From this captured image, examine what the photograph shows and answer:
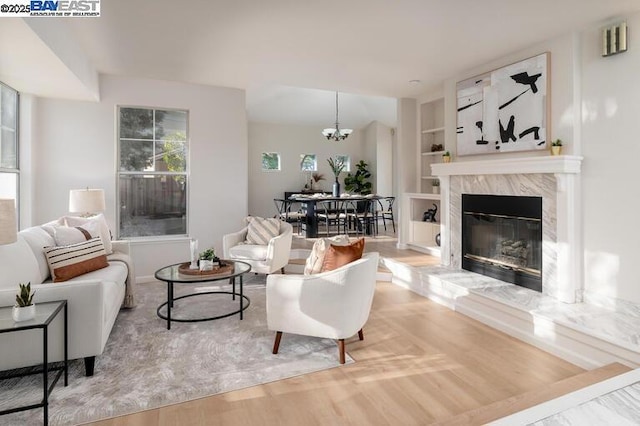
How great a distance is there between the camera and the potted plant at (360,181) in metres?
10.5

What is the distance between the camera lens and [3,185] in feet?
13.9

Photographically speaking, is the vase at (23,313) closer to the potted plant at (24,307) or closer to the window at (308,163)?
the potted plant at (24,307)

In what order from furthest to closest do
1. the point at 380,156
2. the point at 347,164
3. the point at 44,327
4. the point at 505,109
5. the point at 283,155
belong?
A: 1. the point at 347,164
2. the point at 380,156
3. the point at 283,155
4. the point at 505,109
5. the point at 44,327

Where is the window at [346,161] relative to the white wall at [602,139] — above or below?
above

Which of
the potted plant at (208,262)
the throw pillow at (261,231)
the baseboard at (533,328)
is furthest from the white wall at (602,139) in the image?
the potted plant at (208,262)

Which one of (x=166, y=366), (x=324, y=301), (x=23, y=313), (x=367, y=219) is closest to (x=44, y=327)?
(x=23, y=313)

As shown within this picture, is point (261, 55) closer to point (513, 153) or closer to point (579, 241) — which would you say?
point (513, 153)

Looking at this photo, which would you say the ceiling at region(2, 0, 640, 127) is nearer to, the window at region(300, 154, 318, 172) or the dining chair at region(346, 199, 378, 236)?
the dining chair at region(346, 199, 378, 236)

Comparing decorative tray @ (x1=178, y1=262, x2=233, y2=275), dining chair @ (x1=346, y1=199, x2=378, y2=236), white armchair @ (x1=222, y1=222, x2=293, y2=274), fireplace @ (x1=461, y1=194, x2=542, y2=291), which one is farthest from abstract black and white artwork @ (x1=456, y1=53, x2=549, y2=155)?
decorative tray @ (x1=178, y1=262, x2=233, y2=275)

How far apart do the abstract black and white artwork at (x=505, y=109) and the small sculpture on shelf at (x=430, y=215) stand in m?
1.63

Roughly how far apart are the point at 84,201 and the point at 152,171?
1142mm

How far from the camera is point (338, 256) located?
2912 mm

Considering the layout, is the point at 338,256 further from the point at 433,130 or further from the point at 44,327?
the point at 433,130

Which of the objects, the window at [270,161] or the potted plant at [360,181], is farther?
the potted plant at [360,181]
